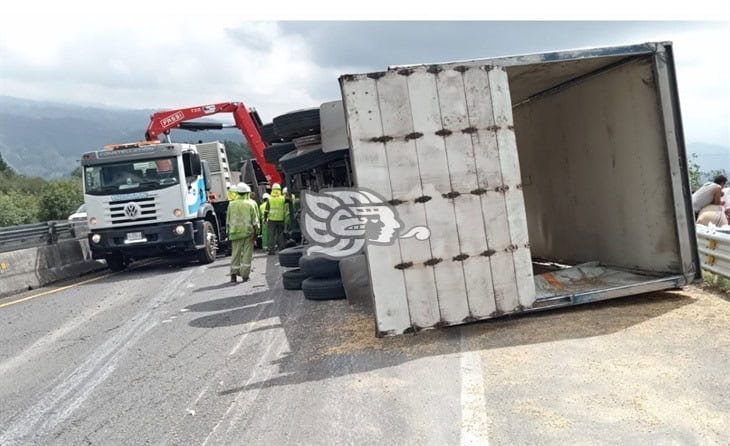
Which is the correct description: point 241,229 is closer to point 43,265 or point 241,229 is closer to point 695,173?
point 43,265

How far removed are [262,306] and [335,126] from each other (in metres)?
2.56

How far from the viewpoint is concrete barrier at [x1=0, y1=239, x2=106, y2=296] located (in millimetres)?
11805

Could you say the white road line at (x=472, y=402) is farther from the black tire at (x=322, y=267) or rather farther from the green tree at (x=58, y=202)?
the green tree at (x=58, y=202)

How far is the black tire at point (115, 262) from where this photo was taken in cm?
1380

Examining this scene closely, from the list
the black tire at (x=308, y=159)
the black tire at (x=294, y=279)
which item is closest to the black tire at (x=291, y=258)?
the black tire at (x=294, y=279)

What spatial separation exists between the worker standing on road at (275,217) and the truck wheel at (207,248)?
52.8 inches

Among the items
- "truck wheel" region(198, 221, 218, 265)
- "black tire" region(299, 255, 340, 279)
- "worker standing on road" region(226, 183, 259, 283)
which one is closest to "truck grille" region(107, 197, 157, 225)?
"truck wheel" region(198, 221, 218, 265)

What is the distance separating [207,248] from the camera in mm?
13750

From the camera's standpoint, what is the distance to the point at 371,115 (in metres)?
5.38

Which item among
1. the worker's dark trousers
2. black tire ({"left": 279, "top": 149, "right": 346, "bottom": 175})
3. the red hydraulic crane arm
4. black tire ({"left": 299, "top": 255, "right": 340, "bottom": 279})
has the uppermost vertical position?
the red hydraulic crane arm

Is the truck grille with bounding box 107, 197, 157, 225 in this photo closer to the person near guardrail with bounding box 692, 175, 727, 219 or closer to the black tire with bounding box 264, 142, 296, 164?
the black tire with bounding box 264, 142, 296, 164

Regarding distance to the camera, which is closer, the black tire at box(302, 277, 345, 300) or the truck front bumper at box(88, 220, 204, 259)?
the black tire at box(302, 277, 345, 300)

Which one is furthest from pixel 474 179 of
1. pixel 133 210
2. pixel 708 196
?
pixel 133 210

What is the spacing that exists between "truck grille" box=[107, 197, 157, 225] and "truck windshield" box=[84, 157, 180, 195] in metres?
0.26
